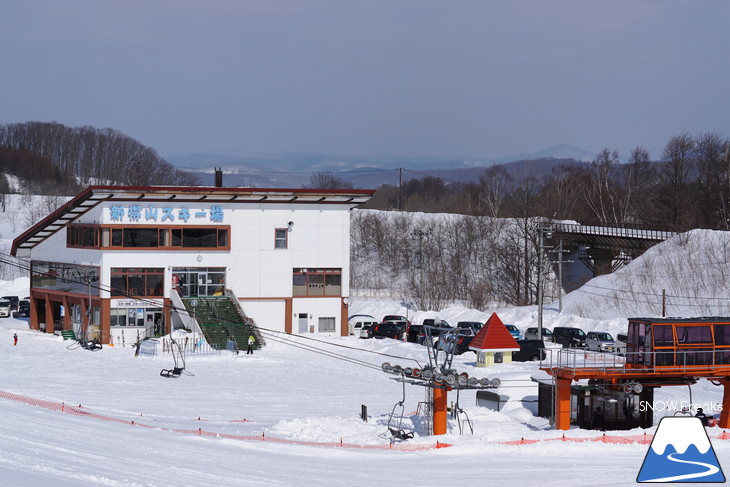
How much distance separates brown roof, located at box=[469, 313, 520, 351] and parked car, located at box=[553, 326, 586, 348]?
829 centimetres

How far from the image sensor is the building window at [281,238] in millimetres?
48656

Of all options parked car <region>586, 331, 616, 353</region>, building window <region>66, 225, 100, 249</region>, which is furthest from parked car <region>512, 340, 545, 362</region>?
building window <region>66, 225, 100, 249</region>

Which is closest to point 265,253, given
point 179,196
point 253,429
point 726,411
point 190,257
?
point 190,257

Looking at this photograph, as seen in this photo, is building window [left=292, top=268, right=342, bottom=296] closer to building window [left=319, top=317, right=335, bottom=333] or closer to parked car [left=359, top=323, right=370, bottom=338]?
building window [left=319, top=317, right=335, bottom=333]

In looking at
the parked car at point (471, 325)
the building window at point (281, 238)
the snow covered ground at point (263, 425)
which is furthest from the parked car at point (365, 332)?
the building window at point (281, 238)

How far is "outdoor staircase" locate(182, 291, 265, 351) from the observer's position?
42.6 m

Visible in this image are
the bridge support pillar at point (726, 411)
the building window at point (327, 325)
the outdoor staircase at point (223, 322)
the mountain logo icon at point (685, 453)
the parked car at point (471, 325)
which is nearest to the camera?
the mountain logo icon at point (685, 453)

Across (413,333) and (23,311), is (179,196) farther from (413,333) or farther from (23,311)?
(23,311)

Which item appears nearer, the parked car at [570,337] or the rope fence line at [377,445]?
the rope fence line at [377,445]

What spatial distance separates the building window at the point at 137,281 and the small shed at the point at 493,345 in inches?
667

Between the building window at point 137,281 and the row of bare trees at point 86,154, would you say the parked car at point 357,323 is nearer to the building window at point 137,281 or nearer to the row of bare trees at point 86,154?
the building window at point 137,281

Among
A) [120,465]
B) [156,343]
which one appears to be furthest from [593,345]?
[120,465]

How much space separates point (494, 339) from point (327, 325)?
13173mm

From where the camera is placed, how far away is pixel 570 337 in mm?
45969
